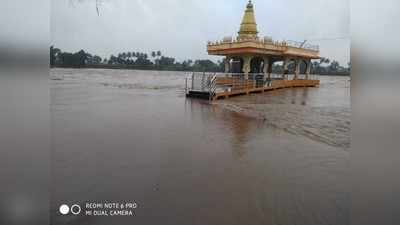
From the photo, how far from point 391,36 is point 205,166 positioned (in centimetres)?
92

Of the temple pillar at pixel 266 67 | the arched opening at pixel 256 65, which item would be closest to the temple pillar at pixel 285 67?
the temple pillar at pixel 266 67

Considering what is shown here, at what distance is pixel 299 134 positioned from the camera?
7.44 feet

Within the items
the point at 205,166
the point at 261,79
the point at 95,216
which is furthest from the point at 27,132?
the point at 261,79

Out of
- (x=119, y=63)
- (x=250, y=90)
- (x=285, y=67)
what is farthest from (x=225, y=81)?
(x=119, y=63)

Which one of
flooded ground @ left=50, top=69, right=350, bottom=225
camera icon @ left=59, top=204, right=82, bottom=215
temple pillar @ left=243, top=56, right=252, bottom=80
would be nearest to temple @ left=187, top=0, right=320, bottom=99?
temple pillar @ left=243, top=56, right=252, bottom=80

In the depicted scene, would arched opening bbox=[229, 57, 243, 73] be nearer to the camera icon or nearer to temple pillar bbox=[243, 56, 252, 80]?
temple pillar bbox=[243, 56, 252, 80]

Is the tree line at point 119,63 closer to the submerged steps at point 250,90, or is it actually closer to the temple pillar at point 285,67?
the submerged steps at point 250,90

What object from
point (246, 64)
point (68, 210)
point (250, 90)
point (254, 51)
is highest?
point (254, 51)

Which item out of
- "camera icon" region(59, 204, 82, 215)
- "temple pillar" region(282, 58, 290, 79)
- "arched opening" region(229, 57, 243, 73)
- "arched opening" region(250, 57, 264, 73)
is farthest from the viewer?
"arched opening" region(250, 57, 264, 73)

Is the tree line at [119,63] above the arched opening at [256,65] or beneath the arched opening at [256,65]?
beneath

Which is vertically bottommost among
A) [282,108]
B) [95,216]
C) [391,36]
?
[95,216]

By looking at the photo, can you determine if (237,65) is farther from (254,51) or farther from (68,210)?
(68,210)

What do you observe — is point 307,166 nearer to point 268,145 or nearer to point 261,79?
point 268,145

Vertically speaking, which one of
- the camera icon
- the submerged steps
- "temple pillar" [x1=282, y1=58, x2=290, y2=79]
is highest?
"temple pillar" [x1=282, y1=58, x2=290, y2=79]
